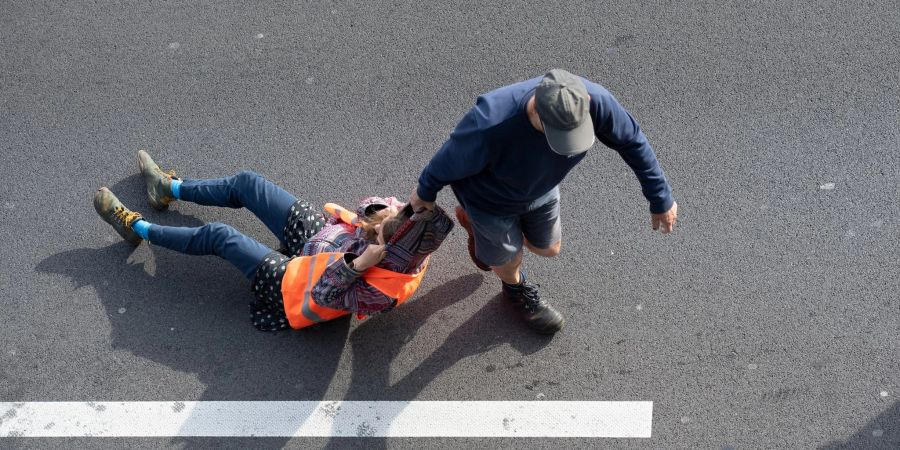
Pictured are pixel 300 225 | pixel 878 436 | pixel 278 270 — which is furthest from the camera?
pixel 300 225

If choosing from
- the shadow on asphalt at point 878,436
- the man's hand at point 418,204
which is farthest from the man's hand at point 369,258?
the shadow on asphalt at point 878,436

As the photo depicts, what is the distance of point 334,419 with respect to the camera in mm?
4434

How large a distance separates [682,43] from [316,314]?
3.03 metres

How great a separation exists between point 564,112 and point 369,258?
4.84 feet

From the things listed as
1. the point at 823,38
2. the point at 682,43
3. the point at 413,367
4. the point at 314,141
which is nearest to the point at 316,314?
the point at 413,367

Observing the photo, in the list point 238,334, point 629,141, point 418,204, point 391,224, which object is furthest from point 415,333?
point 629,141

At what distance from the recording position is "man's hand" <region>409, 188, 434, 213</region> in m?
3.79

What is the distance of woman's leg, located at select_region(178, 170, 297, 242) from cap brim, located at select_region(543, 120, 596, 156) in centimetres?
211

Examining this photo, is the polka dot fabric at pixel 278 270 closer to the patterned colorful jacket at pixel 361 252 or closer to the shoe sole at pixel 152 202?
the patterned colorful jacket at pixel 361 252

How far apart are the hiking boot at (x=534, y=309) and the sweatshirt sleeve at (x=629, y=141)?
0.98 meters

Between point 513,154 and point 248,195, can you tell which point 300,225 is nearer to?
point 248,195

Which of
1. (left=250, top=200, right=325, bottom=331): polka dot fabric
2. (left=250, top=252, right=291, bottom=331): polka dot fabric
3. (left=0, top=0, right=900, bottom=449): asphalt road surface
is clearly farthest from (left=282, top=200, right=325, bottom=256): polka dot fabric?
(left=0, top=0, right=900, bottom=449): asphalt road surface

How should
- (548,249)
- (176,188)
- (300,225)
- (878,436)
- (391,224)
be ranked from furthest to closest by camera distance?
(176,188)
(300,225)
(548,249)
(878,436)
(391,224)

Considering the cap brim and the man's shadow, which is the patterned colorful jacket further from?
the cap brim
